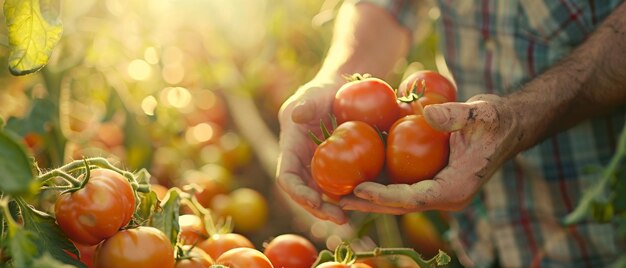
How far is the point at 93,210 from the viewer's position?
3.41 ft

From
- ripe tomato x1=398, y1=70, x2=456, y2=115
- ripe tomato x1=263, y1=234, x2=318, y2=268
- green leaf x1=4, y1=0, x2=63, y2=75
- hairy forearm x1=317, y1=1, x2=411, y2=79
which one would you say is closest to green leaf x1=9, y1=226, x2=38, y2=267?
green leaf x1=4, y1=0, x2=63, y2=75

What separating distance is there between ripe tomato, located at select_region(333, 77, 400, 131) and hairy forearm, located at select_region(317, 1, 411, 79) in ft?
1.37

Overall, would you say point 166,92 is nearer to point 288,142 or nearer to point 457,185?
point 288,142

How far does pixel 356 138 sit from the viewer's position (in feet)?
4.26

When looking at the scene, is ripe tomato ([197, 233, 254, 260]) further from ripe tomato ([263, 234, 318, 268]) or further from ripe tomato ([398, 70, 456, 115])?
ripe tomato ([398, 70, 456, 115])

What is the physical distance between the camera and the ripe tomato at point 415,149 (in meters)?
1.27

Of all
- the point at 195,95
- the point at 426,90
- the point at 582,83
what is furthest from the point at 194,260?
the point at 195,95

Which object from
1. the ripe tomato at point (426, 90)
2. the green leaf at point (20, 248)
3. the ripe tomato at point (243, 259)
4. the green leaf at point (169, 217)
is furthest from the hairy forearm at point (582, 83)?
the green leaf at point (20, 248)

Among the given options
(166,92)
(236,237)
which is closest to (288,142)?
(236,237)

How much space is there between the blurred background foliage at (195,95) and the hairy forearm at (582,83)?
0.51m

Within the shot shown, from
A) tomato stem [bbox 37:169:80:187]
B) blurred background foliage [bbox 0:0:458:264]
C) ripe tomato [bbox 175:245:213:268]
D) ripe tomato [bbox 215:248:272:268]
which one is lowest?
blurred background foliage [bbox 0:0:458:264]

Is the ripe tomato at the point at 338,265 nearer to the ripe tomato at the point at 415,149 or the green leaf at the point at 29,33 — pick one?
the ripe tomato at the point at 415,149

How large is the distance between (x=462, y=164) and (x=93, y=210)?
643 millimetres

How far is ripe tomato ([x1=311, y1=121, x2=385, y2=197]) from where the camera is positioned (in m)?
1.29
